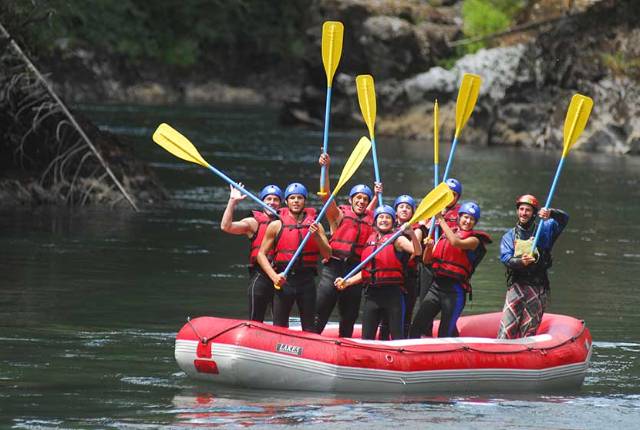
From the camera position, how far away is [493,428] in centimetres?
1059

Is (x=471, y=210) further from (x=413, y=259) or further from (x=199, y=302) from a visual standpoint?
(x=199, y=302)

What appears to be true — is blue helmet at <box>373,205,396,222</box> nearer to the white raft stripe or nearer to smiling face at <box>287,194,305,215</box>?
smiling face at <box>287,194,305,215</box>

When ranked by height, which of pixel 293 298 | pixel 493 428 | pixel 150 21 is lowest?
pixel 493 428

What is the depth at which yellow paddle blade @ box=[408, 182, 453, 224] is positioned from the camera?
39.0 ft

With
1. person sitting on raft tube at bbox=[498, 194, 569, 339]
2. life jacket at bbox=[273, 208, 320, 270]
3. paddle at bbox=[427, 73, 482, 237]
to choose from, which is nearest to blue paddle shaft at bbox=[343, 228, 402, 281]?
life jacket at bbox=[273, 208, 320, 270]

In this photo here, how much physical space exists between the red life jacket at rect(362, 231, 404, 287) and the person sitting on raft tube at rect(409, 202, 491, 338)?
484 mm

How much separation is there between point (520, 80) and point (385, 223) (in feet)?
102

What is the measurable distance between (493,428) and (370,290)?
2.01 m

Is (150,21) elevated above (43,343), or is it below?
above

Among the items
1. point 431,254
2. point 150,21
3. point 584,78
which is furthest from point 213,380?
point 150,21

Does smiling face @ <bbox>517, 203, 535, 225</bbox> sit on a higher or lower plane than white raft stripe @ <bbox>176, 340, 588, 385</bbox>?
higher

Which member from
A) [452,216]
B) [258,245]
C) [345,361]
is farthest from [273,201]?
[452,216]

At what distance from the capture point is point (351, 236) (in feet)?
40.3

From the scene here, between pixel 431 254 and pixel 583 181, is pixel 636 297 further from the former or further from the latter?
pixel 583 181
